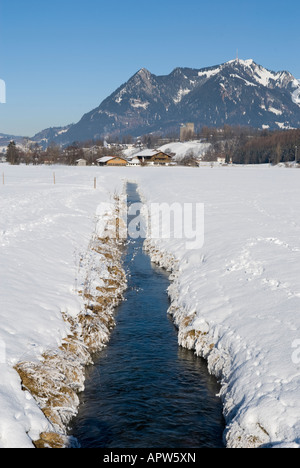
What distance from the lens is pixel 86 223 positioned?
2800cm

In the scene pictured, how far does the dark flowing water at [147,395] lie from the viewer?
8.83 m

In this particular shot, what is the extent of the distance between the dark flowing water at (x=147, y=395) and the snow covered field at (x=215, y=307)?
51 centimetres

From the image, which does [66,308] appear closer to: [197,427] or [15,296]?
[15,296]

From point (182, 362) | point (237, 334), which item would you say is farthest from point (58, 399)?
point (237, 334)

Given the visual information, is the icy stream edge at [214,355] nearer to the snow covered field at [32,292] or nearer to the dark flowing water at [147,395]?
the dark flowing water at [147,395]

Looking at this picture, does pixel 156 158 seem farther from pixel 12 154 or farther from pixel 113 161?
pixel 12 154

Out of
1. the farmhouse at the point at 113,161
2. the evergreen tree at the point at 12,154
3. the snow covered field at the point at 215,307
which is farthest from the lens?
the farmhouse at the point at 113,161

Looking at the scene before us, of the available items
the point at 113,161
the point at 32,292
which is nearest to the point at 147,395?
the point at 32,292

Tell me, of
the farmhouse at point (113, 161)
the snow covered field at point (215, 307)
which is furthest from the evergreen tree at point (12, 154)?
the snow covered field at point (215, 307)

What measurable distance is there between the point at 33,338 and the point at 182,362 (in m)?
4.55

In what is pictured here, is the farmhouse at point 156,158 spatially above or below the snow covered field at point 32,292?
above

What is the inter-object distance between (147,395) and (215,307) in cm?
453

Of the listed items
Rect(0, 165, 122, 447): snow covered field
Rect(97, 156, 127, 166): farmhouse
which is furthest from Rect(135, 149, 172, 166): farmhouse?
Rect(0, 165, 122, 447): snow covered field

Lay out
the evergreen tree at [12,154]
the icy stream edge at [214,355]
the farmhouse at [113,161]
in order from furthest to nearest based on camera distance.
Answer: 1. the farmhouse at [113,161]
2. the evergreen tree at [12,154]
3. the icy stream edge at [214,355]
